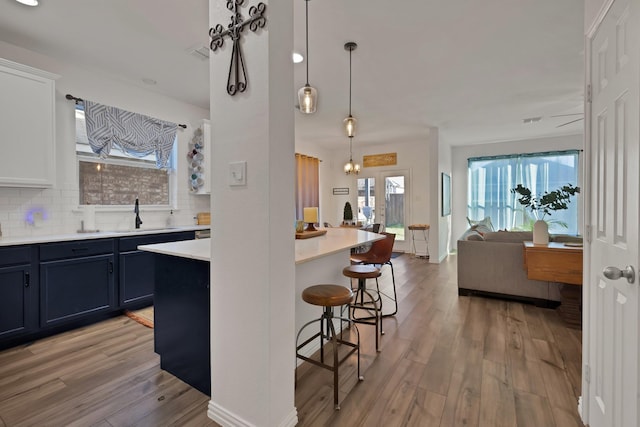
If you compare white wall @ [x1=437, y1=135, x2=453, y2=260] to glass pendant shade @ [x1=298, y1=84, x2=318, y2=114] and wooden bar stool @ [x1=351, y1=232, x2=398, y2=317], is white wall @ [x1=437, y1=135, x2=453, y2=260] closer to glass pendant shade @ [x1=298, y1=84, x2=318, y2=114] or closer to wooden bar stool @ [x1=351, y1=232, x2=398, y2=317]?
wooden bar stool @ [x1=351, y1=232, x2=398, y2=317]

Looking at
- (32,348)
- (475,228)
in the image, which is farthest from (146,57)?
(475,228)

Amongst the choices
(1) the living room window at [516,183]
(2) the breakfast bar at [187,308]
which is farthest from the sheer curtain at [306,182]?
(2) the breakfast bar at [187,308]

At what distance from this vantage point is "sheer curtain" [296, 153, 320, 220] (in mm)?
6570

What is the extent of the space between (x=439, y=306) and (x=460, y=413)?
72.3 inches

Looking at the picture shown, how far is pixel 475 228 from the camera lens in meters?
4.41

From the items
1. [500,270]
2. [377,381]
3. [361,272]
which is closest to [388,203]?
[500,270]

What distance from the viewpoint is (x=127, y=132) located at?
3.57m

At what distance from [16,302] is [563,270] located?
493cm

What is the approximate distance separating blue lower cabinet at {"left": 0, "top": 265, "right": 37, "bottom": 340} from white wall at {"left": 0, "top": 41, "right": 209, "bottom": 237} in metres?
0.61

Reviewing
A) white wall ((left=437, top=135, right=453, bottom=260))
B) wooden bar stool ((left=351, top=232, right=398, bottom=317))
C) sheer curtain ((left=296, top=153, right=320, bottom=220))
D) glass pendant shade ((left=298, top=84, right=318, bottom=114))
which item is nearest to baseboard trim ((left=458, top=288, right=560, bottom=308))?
wooden bar stool ((left=351, top=232, right=398, bottom=317))

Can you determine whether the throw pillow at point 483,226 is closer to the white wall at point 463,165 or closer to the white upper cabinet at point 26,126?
the white wall at point 463,165

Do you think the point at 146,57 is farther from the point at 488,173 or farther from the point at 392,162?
the point at 488,173

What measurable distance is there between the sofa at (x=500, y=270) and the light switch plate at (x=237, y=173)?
3280 mm

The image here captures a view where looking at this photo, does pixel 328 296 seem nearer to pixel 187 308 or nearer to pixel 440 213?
pixel 187 308
